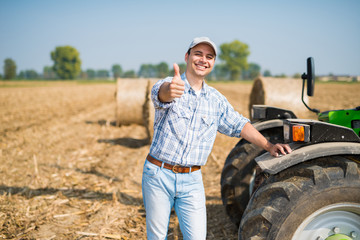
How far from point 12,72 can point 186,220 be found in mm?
104728

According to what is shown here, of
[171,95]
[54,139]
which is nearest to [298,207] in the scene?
[171,95]

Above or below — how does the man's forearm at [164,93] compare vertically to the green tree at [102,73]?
below

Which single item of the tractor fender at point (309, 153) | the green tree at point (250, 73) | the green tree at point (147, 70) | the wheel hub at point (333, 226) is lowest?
the wheel hub at point (333, 226)

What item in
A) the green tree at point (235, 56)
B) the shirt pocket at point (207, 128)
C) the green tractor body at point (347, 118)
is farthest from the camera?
the green tree at point (235, 56)

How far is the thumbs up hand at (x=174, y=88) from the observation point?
7.24ft

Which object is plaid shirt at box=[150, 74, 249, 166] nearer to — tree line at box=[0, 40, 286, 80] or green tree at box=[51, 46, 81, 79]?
tree line at box=[0, 40, 286, 80]

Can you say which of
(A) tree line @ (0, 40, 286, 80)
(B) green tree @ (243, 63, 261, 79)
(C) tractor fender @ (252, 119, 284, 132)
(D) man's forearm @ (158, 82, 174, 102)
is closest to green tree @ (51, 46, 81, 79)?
(A) tree line @ (0, 40, 286, 80)

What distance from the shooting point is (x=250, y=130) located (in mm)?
2760

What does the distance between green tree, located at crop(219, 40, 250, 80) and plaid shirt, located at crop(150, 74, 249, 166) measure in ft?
336

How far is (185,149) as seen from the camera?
2502 millimetres

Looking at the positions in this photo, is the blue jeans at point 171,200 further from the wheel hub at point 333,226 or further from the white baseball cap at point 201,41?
the white baseball cap at point 201,41

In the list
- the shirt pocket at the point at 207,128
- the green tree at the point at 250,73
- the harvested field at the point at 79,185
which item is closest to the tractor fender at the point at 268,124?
the shirt pocket at the point at 207,128

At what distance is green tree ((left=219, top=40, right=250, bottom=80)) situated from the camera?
338 ft

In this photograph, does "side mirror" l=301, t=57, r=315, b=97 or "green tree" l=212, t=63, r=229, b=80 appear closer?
"side mirror" l=301, t=57, r=315, b=97
